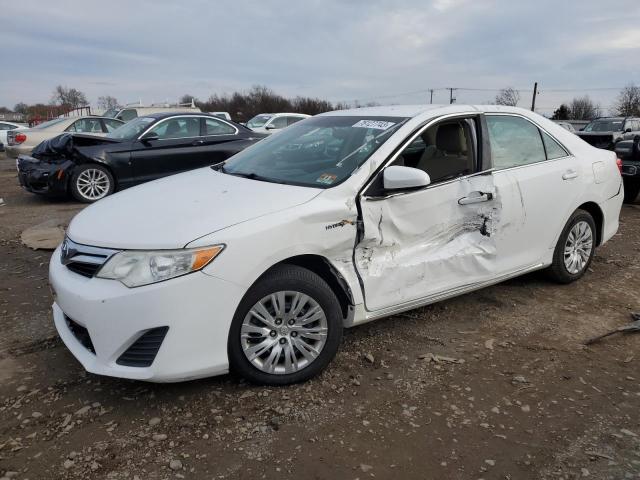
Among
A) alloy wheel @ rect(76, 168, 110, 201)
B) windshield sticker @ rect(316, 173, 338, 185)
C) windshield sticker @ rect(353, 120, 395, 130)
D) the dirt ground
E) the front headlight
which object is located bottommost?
the dirt ground

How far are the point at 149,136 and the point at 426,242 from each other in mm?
6534

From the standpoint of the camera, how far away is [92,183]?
866 centimetres

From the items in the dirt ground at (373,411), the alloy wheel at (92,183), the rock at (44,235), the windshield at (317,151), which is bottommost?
the dirt ground at (373,411)

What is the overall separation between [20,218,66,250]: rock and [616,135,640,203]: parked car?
343 inches

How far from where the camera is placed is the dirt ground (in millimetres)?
2430

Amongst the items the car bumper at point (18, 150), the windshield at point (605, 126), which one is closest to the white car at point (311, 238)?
the car bumper at point (18, 150)

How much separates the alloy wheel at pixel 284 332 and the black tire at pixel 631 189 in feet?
27.1

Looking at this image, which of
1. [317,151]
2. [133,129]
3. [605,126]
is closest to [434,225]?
[317,151]

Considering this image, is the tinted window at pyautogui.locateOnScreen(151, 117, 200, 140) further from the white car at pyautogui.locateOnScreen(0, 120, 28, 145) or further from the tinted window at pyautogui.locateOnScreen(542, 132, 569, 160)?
the white car at pyautogui.locateOnScreen(0, 120, 28, 145)

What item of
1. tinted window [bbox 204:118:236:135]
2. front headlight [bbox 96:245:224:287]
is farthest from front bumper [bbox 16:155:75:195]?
front headlight [bbox 96:245:224:287]

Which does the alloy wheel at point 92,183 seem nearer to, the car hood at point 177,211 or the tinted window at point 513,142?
the car hood at point 177,211

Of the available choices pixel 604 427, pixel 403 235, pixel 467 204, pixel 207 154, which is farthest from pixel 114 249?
pixel 207 154

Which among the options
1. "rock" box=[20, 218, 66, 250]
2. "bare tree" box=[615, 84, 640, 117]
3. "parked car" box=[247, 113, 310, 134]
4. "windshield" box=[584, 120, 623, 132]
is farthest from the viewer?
"bare tree" box=[615, 84, 640, 117]

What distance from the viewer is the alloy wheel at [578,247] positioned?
4.64 metres
